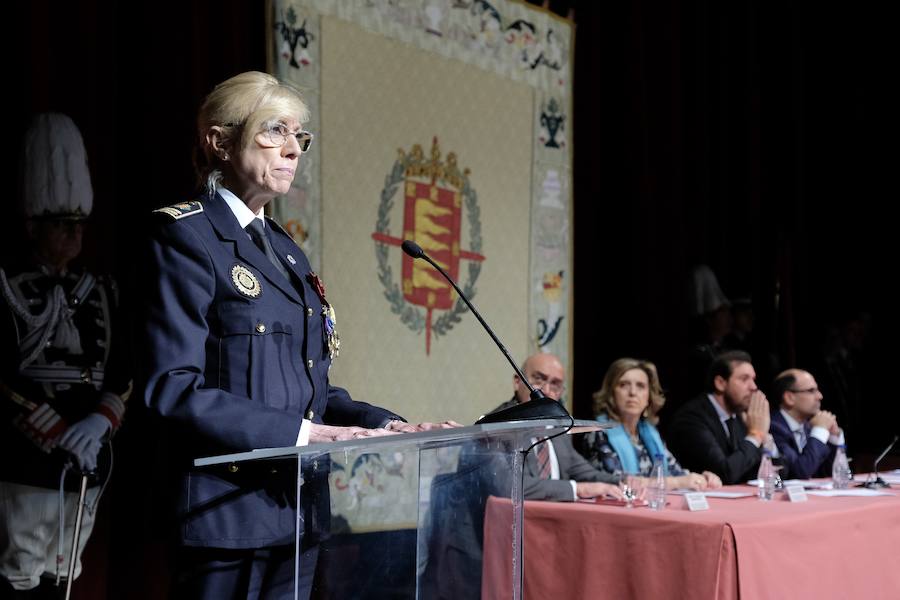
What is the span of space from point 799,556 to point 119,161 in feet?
8.48

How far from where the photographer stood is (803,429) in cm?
512

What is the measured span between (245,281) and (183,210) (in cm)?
14

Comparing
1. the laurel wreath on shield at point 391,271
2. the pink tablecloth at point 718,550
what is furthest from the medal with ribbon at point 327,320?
the laurel wreath on shield at point 391,271

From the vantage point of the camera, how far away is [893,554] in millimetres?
3449

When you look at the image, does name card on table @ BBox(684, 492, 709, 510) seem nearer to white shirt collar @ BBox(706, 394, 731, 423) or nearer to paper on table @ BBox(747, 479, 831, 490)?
paper on table @ BBox(747, 479, 831, 490)

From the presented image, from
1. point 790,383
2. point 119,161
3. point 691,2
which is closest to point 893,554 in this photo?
point 790,383

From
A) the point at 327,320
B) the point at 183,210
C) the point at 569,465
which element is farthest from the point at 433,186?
the point at 183,210

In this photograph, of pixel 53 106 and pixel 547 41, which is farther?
pixel 547 41

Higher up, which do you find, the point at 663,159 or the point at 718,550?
the point at 663,159

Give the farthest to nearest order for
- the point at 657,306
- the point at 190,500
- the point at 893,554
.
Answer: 1. the point at 657,306
2. the point at 893,554
3. the point at 190,500

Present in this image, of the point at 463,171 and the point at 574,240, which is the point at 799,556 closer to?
the point at 463,171

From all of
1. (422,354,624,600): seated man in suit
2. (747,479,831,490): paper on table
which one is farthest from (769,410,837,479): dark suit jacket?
(422,354,624,600): seated man in suit

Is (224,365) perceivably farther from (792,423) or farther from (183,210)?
(792,423)

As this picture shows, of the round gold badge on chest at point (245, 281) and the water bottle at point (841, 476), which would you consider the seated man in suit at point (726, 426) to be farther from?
the round gold badge on chest at point (245, 281)
